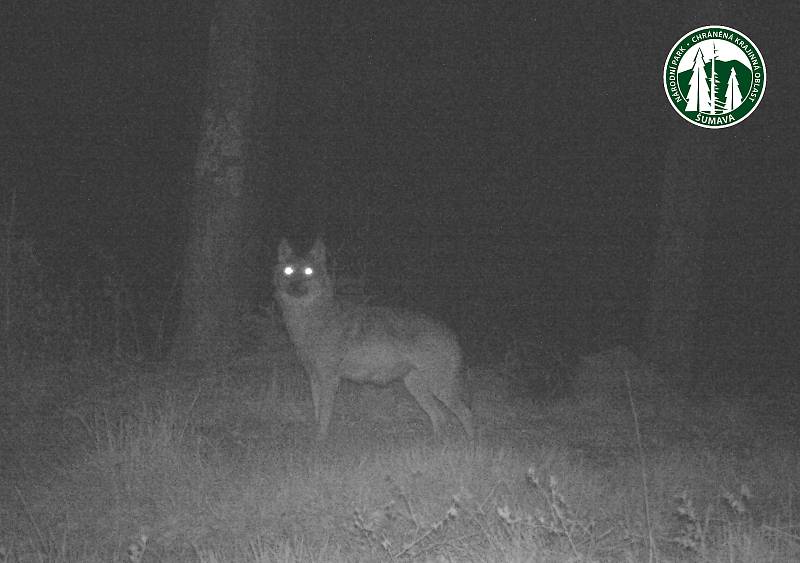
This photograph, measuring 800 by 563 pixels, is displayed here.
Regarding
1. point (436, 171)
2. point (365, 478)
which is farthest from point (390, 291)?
point (365, 478)

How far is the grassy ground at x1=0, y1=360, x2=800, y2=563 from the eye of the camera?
5.19m

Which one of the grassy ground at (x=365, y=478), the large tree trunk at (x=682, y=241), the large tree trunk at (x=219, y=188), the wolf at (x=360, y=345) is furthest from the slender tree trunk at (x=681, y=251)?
the large tree trunk at (x=219, y=188)

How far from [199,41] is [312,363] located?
1229 cm

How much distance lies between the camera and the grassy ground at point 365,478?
17.0 feet

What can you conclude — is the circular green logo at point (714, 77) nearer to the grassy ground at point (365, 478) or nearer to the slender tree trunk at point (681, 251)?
the slender tree trunk at point (681, 251)

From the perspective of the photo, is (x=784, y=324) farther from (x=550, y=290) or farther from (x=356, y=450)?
(x=356, y=450)

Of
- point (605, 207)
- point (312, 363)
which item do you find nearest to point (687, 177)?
point (312, 363)

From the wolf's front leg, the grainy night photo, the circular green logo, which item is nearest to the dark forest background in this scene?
the grainy night photo

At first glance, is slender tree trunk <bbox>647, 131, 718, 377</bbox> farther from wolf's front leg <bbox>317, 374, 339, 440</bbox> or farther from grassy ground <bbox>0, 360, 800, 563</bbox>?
wolf's front leg <bbox>317, 374, 339, 440</bbox>

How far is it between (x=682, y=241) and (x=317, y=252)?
19.7ft

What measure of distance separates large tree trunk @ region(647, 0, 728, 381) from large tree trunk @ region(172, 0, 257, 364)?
237 inches

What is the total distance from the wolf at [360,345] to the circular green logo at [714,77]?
5348mm

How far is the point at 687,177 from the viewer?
40.9 ft

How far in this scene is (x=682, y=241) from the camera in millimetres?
12570
